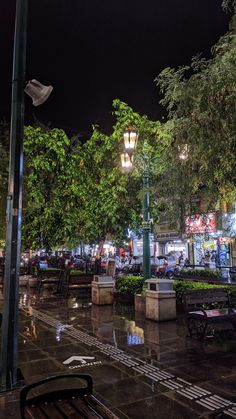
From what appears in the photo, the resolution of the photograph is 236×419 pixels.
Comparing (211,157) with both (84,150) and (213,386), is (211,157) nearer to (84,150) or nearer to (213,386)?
(213,386)

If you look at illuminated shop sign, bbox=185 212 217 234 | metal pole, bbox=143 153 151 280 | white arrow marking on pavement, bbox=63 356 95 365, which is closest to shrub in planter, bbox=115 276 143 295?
metal pole, bbox=143 153 151 280

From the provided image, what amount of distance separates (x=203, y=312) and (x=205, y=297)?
1.12 m

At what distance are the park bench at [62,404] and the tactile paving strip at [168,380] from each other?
205 centimetres

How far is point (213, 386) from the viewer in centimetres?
480

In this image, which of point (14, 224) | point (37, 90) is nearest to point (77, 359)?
point (14, 224)

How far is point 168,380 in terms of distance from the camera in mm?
5051

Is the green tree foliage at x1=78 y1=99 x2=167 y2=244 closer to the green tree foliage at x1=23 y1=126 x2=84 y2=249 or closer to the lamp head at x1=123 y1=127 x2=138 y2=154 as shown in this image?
the green tree foliage at x1=23 y1=126 x2=84 y2=249

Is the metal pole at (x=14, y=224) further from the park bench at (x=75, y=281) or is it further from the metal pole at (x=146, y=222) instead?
the park bench at (x=75, y=281)

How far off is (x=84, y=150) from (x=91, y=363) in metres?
11.6

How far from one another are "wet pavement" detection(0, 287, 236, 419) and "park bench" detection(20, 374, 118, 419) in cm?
145

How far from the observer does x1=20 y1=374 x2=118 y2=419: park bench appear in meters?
2.59

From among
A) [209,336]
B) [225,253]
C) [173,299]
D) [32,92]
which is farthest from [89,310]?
[225,253]

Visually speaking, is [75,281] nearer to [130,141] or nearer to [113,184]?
[113,184]

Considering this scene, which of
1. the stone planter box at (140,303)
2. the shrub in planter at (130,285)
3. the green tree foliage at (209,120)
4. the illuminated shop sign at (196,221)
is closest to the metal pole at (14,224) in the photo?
the green tree foliage at (209,120)
